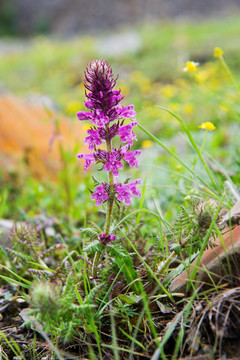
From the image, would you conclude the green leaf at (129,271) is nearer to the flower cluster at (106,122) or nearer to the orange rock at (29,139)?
the flower cluster at (106,122)

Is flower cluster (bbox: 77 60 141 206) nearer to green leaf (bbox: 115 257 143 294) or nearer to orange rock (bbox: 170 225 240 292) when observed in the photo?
green leaf (bbox: 115 257 143 294)

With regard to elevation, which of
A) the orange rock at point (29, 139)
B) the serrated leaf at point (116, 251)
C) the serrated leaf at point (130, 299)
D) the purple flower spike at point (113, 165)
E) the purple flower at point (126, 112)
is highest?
the orange rock at point (29, 139)

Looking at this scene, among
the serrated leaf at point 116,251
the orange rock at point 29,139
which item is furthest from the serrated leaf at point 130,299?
the orange rock at point 29,139

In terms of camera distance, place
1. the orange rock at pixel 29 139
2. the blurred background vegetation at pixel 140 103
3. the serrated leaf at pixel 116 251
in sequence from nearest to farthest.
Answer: the serrated leaf at pixel 116 251 < the blurred background vegetation at pixel 140 103 < the orange rock at pixel 29 139

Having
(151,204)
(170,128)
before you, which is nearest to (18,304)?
(151,204)

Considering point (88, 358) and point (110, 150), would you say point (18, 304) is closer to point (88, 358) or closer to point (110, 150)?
point (88, 358)

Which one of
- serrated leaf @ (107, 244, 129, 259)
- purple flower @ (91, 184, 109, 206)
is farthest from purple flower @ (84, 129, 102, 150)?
serrated leaf @ (107, 244, 129, 259)
